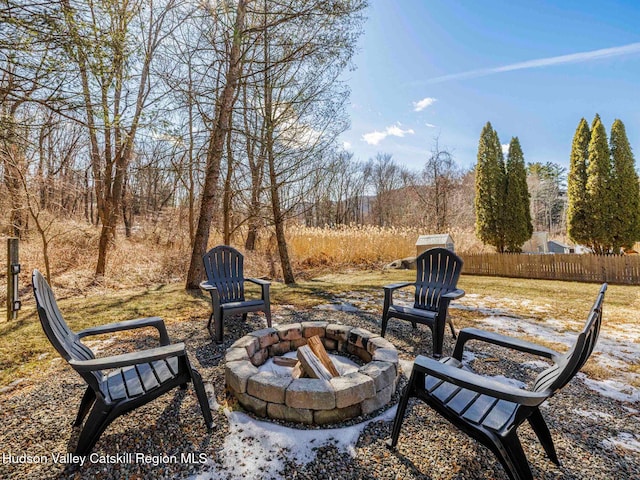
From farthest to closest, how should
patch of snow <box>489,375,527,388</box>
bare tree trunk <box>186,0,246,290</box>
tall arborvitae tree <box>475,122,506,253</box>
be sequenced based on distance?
tall arborvitae tree <box>475,122,506,253</box> < bare tree trunk <box>186,0,246,290</box> < patch of snow <box>489,375,527,388</box>

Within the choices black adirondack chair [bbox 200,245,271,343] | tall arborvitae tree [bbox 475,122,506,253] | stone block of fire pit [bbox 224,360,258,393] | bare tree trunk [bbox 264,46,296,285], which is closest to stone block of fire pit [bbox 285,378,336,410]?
stone block of fire pit [bbox 224,360,258,393]

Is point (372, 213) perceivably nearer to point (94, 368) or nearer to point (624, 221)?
point (624, 221)

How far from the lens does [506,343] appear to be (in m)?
1.76

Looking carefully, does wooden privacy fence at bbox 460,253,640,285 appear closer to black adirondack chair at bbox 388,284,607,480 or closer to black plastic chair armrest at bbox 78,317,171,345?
black adirondack chair at bbox 388,284,607,480

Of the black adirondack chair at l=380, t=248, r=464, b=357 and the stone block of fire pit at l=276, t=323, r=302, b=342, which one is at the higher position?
the black adirondack chair at l=380, t=248, r=464, b=357

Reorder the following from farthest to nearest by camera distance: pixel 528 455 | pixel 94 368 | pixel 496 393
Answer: pixel 528 455
pixel 94 368
pixel 496 393

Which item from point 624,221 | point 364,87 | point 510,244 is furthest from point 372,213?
point 364,87

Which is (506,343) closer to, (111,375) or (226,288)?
(111,375)

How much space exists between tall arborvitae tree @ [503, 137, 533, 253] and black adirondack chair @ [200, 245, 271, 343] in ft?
31.2

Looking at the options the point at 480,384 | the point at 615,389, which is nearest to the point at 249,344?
the point at 480,384

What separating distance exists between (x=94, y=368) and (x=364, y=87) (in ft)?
22.0

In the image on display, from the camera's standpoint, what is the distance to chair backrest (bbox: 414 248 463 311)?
10.2ft

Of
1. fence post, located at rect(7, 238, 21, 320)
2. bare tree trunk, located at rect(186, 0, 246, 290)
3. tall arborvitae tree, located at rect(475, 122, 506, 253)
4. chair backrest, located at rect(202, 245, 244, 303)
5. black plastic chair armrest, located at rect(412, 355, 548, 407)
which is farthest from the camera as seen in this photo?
tall arborvitae tree, located at rect(475, 122, 506, 253)

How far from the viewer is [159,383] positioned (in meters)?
1.64
